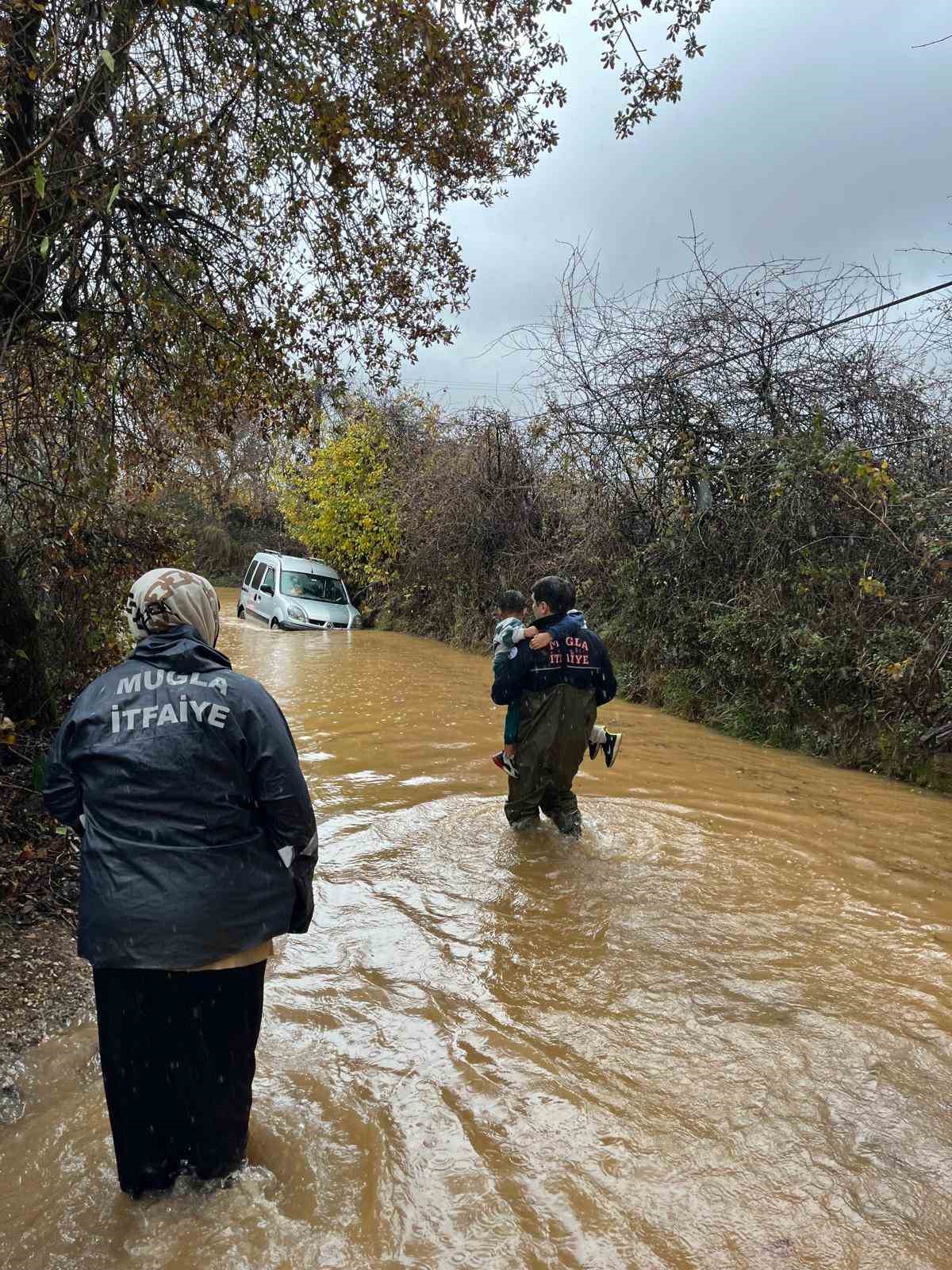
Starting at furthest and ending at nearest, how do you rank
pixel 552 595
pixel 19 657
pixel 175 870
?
pixel 552 595
pixel 19 657
pixel 175 870

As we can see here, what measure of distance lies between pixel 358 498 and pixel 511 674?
15511mm

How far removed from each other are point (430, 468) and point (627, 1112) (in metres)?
15.7

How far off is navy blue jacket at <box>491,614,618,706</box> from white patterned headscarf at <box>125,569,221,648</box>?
3.02 metres

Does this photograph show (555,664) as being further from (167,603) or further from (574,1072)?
(167,603)

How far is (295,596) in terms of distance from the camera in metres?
19.0

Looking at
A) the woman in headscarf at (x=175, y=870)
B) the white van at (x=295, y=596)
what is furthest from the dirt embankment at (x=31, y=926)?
the white van at (x=295, y=596)

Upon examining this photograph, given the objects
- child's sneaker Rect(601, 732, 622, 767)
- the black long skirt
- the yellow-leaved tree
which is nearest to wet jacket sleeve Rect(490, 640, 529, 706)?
child's sneaker Rect(601, 732, 622, 767)

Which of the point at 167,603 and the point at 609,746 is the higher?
the point at 167,603

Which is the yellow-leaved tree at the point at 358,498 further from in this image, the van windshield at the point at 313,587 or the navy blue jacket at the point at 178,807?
the navy blue jacket at the point at 178,807

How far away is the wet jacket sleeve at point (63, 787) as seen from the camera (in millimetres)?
2393

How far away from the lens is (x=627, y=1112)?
3.03 m

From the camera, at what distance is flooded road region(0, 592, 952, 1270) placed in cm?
246

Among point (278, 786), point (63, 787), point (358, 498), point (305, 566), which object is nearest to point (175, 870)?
point (278, 786)

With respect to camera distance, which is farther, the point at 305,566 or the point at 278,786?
the point at 305,566
